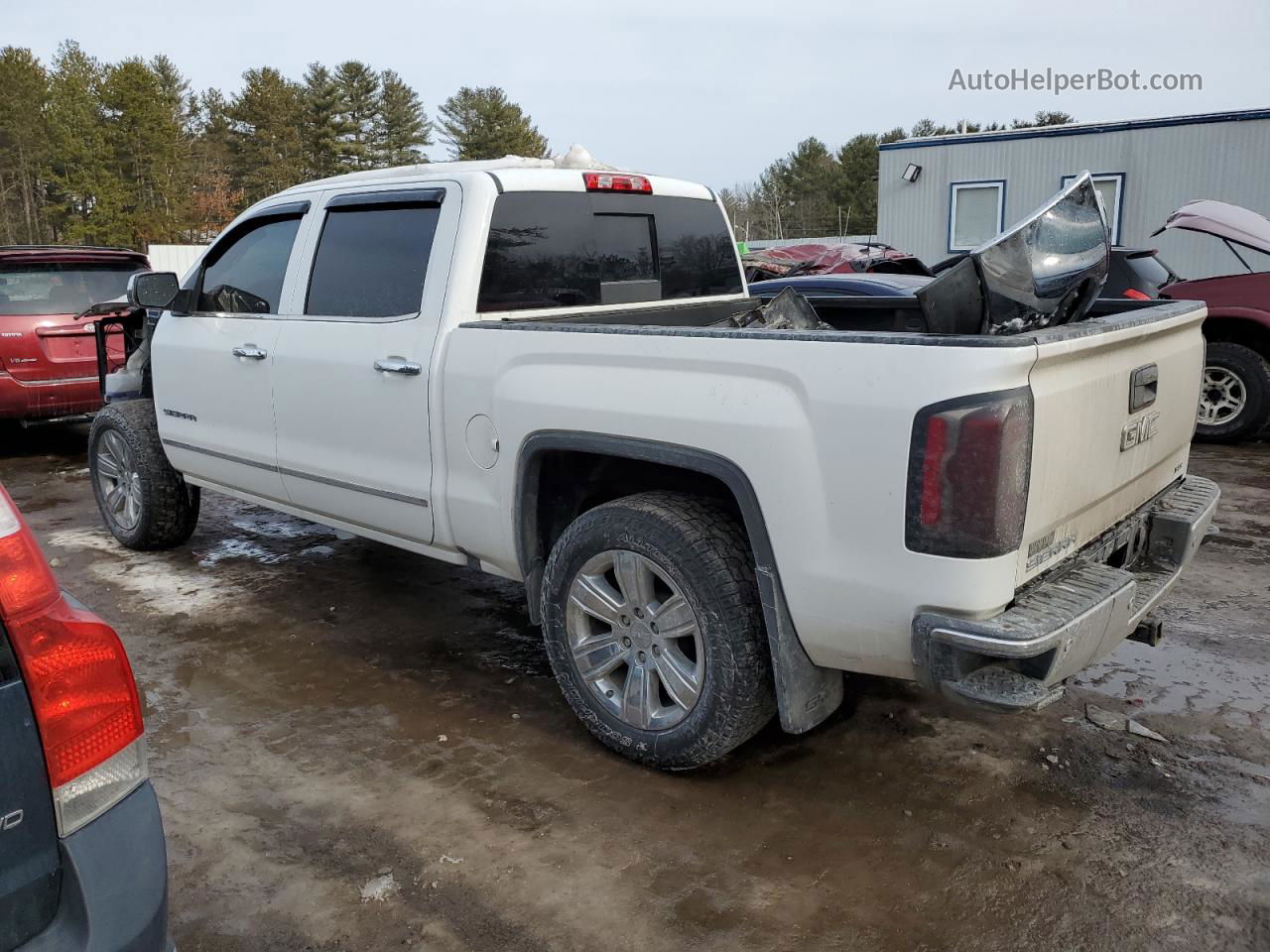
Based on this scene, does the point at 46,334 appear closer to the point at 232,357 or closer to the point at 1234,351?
the point at 232,357

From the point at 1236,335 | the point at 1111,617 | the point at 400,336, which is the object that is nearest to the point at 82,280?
the point at 400,336

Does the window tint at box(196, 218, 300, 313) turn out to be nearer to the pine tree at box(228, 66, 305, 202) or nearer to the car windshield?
the car windshield

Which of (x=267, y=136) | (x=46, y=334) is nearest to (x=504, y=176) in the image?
(x=46, y=334)

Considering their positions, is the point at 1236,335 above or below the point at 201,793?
above

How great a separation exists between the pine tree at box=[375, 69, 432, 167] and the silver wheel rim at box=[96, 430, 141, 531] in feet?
191

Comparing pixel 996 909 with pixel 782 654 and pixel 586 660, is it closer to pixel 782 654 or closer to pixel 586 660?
pixel 782 654

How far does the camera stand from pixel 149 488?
5.59 meters

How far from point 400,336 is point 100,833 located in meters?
2.43

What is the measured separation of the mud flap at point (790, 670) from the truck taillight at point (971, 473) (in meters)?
0.50

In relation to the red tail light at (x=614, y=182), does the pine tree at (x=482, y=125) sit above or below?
above

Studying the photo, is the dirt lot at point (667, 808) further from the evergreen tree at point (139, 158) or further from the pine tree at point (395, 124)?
the pine tree at point (395, 124)

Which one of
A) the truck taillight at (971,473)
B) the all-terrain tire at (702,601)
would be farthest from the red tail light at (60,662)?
the truck taillight at (971,473)

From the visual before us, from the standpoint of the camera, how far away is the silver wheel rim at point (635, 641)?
3119mm

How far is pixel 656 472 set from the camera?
3.33 metres
